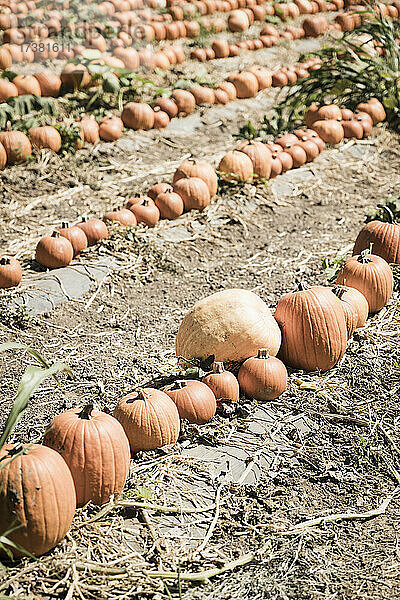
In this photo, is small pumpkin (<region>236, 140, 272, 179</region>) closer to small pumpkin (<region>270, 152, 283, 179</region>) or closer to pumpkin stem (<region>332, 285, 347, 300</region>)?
small pumpkin (<region>270, 152, 283, 179</region>)

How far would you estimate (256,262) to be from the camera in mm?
6367

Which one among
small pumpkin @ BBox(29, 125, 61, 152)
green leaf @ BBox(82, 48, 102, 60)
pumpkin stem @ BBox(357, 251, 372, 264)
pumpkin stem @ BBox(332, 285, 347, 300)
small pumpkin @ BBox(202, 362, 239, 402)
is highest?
green leaf @ BBox(82, 48, 102, 60)

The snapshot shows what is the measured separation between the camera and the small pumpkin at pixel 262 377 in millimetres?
3953

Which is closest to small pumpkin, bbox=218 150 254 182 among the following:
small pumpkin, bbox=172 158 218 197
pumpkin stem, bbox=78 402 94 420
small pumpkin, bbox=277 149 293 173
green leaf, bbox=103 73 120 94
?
small pumpkin, bbox=172 158 218 197

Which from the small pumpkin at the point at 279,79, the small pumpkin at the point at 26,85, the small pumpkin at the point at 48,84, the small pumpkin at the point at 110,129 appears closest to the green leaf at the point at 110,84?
the small pumpkin at the point at 48,84

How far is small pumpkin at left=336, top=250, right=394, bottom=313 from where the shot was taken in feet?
16.2

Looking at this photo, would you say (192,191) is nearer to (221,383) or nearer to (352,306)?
(352,306)

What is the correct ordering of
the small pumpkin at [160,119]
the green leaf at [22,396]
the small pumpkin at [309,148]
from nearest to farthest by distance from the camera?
the green leaf at [22,396] → the small pumpkin at [309,148] → the small pumpkin at [160,119]

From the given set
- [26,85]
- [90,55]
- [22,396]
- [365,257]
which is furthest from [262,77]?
[22,396]

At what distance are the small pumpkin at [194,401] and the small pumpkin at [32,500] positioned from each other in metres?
0.95

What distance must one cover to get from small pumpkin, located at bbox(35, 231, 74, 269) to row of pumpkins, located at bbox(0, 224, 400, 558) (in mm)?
1920

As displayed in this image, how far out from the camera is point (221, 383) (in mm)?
3850

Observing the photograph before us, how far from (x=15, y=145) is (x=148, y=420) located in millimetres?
4929

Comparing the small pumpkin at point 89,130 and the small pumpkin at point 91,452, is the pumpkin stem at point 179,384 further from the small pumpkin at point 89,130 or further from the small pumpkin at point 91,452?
the small pumpkin at point 89,130
